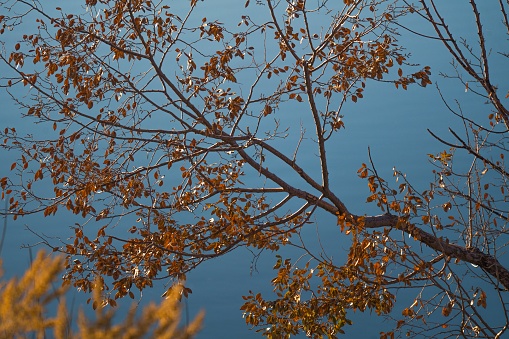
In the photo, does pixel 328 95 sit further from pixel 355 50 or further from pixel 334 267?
pixel 334 267

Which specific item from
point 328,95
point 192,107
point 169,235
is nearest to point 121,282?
point 169,235

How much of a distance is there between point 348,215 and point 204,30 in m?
1.39

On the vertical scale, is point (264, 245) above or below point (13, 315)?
above

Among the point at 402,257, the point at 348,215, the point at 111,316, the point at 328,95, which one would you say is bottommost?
the point at 111,316

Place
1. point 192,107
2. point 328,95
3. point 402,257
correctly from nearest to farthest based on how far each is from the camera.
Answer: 1. point 402,257
2. point 192,107
3. point 328,95

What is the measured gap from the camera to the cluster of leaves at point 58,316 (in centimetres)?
131

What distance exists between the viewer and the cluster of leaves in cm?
131

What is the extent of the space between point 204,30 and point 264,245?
1.47 meters

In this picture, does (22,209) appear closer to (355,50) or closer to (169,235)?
(169,235)

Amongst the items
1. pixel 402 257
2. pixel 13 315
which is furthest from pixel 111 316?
pixel 402 257

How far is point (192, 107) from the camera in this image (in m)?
4.57

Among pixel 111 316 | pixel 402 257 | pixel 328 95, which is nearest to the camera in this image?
pixel 111 316

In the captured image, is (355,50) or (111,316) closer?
(111,316)

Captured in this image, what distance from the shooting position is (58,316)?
1.41 m
